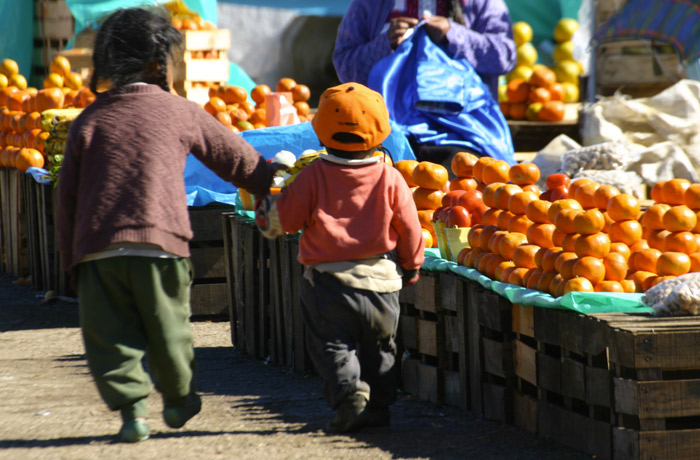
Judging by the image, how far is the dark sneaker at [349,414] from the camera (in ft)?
13.3

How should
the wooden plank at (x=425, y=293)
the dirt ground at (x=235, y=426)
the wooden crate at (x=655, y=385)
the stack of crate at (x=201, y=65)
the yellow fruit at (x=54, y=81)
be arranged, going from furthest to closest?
A: the yellow fruit at (x=54, y=81) → the stack of crate at (x=201, y=65) → the wooden plank at (x=425, y=293) → the dirt ground at (x=235, y=426) → the wooden crate at (x=655, y=385)

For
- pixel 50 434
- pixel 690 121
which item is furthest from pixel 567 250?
pixel 690 121

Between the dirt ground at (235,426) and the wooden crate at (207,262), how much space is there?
96 cm

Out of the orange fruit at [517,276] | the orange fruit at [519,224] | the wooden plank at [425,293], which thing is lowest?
the wooden plank at [425,293]

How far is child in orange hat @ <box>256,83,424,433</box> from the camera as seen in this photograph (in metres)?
4.07

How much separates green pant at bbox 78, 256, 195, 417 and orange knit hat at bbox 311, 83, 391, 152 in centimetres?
75

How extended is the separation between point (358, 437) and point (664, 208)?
1.55 metres

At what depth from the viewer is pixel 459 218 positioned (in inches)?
194

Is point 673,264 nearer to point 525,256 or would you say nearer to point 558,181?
point 525,256

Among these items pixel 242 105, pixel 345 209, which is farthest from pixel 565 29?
pixel 345 209

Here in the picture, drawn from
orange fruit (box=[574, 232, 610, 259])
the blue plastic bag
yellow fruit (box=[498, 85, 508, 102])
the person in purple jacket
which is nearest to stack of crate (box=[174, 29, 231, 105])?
the person in purple jacket

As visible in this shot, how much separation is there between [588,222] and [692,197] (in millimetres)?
480

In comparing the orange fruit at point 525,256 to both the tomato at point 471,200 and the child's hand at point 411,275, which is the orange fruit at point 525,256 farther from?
the tomato at point 471,200

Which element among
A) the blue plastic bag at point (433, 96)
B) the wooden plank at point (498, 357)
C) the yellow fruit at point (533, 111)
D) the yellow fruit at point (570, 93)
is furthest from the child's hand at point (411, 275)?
the yellow fruit at point (570, 93)
